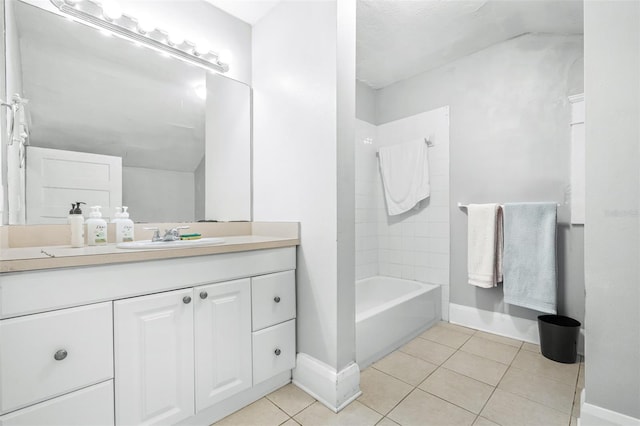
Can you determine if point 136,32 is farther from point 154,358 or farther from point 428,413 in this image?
point 428,413

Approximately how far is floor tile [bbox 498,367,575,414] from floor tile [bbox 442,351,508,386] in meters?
0.05

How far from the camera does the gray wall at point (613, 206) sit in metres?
1.18

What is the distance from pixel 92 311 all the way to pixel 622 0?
238cm

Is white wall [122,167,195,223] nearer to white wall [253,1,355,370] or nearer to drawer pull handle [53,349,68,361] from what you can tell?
white wall [253,1,355,370]

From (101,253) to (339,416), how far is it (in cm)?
127

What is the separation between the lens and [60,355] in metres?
0.95

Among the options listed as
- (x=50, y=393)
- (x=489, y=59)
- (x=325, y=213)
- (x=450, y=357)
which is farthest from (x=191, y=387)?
(x=489, y=59)

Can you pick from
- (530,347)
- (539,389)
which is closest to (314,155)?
(539,389)

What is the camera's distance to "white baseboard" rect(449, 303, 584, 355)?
223 centimetres

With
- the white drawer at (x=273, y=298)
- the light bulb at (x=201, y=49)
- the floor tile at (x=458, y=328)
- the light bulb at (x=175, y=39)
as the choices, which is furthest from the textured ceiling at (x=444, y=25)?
the floor tile at (x=458, y=328)

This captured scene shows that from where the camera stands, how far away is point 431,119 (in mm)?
2811

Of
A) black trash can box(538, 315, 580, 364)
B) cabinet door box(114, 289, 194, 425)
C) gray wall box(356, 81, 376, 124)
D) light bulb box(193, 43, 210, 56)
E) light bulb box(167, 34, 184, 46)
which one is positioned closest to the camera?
cabinet door box(114, 289, 194, 425)

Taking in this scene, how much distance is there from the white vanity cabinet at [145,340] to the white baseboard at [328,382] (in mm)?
104

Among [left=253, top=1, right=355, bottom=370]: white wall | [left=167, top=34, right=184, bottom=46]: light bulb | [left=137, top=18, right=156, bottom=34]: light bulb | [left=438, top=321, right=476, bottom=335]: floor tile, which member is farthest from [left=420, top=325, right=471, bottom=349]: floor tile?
[left=137, top=18, right=156, bottom=34]: light bulb
